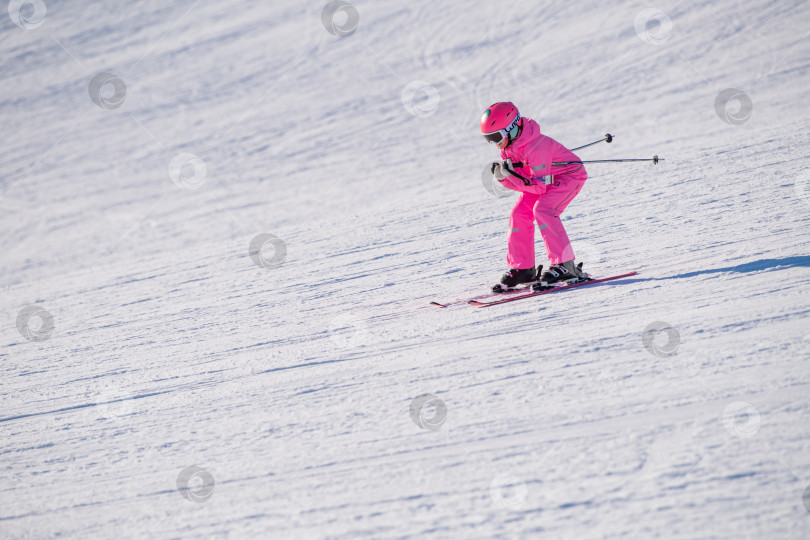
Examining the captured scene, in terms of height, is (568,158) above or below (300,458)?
above

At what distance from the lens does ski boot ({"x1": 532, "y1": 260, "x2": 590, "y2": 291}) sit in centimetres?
505

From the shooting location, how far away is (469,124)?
46.5ft

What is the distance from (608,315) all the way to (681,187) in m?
3.69

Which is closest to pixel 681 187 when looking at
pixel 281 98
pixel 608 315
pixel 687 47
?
pixel 608 315

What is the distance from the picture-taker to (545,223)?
495cm

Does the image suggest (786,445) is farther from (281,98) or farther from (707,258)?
(281,98)

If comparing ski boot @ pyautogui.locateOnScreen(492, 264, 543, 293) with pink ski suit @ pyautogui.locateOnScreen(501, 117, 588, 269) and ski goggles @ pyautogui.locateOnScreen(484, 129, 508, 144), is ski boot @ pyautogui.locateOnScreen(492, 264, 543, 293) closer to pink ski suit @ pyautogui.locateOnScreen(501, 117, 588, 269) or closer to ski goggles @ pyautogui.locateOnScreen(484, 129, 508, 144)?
pink ski suit @ pyautogui.locateOnScreen(501, 117, 588, 269)

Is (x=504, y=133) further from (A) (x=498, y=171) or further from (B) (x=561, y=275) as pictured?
(B) (x=561, y=275)

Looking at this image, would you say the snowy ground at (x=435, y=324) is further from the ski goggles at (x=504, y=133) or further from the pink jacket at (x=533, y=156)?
the ski goggles at (x=504, y=133)

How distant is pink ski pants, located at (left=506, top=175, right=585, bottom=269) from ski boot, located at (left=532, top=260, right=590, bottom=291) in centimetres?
6

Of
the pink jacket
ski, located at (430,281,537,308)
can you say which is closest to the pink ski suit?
the pink jacket

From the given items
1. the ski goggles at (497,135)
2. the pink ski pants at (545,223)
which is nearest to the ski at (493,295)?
the pink ski pants at (545,223)

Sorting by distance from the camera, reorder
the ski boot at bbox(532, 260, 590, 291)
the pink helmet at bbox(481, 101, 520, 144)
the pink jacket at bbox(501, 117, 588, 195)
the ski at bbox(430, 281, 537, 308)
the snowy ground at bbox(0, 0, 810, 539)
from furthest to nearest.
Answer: the ski at bbox(430, 281, 537, 308), the ski boot at bbox(532, 260, 590, 291), the pink jacket at bbox(501, 117, 588, 195), the pink helmet at bbox(481, 101, 520, 144), the snowy ground at bbox(0, 0, 810, 539)

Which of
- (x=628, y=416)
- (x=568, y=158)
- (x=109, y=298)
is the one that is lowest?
(x=628, y=416)
